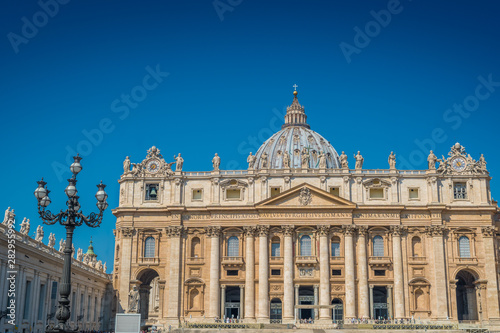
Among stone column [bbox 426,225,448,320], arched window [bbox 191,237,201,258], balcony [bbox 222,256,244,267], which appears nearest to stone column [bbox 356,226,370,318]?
stone column [bbox 426,225,448,320]

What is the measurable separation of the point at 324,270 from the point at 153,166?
2607 cm

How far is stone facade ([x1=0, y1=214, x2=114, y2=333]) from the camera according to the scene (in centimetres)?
4694

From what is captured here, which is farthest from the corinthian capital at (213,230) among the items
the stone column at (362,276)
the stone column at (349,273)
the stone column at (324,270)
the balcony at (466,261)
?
the balcony at (466,261)

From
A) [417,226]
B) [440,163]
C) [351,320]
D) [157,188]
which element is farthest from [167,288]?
[440,163]

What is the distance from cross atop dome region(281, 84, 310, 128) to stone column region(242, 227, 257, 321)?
182 feet

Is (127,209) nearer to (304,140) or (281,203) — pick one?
(281,203)

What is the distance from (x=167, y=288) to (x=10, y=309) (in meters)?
34.4

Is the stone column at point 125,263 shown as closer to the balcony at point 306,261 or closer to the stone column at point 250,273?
the stone column at point 250,273

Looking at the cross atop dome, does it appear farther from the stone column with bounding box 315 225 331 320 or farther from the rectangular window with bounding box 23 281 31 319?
the rectangular window with bounding box 23 281 31 319

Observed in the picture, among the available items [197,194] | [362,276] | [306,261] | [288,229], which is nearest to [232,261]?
[288,229]

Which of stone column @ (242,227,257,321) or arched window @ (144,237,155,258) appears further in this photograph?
arched window @ (144,237,155,258)

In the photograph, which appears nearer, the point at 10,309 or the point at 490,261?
the point at 10,309

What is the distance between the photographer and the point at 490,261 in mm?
78250

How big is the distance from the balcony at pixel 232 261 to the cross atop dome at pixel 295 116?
2247 inches
